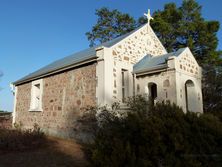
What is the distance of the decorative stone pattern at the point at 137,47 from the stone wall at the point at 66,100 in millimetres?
1460

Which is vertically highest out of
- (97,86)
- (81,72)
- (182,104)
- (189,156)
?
(81,72)

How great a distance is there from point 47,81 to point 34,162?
293 inches

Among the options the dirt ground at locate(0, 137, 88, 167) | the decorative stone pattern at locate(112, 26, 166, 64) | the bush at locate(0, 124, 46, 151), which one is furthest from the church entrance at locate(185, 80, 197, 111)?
the bush at locate(0, 124, 46, 151)

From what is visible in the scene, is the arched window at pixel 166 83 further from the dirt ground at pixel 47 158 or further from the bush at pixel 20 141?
the bush at pixel 20 141

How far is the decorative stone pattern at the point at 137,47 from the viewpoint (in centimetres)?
1137

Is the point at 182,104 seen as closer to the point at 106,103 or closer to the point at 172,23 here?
the point at 106,103

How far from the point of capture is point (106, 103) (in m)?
10.1

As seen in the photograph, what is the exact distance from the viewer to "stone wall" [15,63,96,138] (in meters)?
11.0

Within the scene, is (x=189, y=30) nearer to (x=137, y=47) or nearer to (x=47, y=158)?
(x=137, y=47)

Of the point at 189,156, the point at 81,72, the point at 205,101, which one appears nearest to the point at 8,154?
the point at 81,72

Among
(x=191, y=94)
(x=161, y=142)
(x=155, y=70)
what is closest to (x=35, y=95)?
(x=155, y=70)

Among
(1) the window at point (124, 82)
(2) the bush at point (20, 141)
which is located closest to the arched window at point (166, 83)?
(1) the window at point (124, 82)

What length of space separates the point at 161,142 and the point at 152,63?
22.1 ft

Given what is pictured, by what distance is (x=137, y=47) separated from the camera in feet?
41.3
